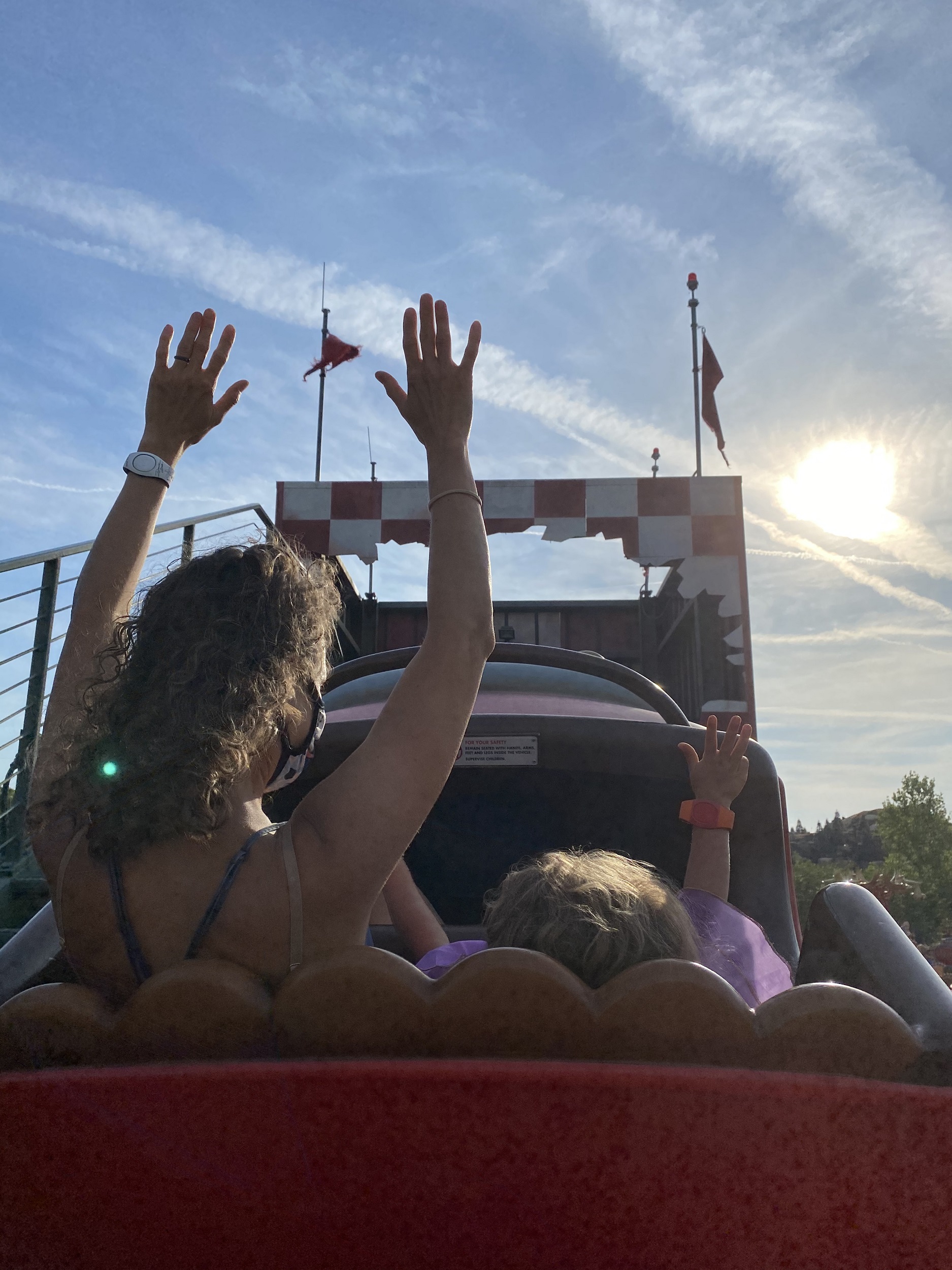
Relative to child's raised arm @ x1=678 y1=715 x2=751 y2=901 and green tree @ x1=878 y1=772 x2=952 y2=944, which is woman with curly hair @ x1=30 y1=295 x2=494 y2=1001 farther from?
green tree @ x1=878 y1=772 x2=952 y2=944

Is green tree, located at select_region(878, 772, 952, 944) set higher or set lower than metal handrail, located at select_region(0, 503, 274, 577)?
lower

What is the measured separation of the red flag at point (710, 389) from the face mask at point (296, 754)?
25.4ft

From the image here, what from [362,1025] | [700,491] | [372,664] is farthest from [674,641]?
[362,1025]

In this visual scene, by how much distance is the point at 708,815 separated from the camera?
5.04 feet

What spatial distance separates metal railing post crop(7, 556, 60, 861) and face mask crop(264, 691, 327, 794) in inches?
72.7

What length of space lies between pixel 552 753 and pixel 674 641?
4658 mm

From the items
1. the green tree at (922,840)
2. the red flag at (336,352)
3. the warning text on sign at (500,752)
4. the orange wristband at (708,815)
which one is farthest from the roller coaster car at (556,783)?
the green tree at (922,840)

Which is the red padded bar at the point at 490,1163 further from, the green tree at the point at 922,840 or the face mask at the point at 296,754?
the green tree at the point at 922,840

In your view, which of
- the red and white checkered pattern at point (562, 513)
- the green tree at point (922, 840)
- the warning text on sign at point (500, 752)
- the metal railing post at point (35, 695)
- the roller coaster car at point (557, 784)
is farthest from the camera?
the green tree at point (922, 840)

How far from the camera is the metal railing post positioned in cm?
269

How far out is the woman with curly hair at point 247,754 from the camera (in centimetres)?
87

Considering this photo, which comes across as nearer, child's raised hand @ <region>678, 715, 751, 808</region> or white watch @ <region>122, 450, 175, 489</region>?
white watch @ <region>122, 450, 175, 489</region>

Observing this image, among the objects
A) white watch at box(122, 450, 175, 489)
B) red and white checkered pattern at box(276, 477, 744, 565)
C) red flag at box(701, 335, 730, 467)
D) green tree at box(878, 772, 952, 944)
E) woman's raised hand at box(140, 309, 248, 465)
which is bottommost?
green tree at box(878, 772, 952, 944)

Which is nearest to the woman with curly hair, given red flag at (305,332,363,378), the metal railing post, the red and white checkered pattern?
the metal railing post
